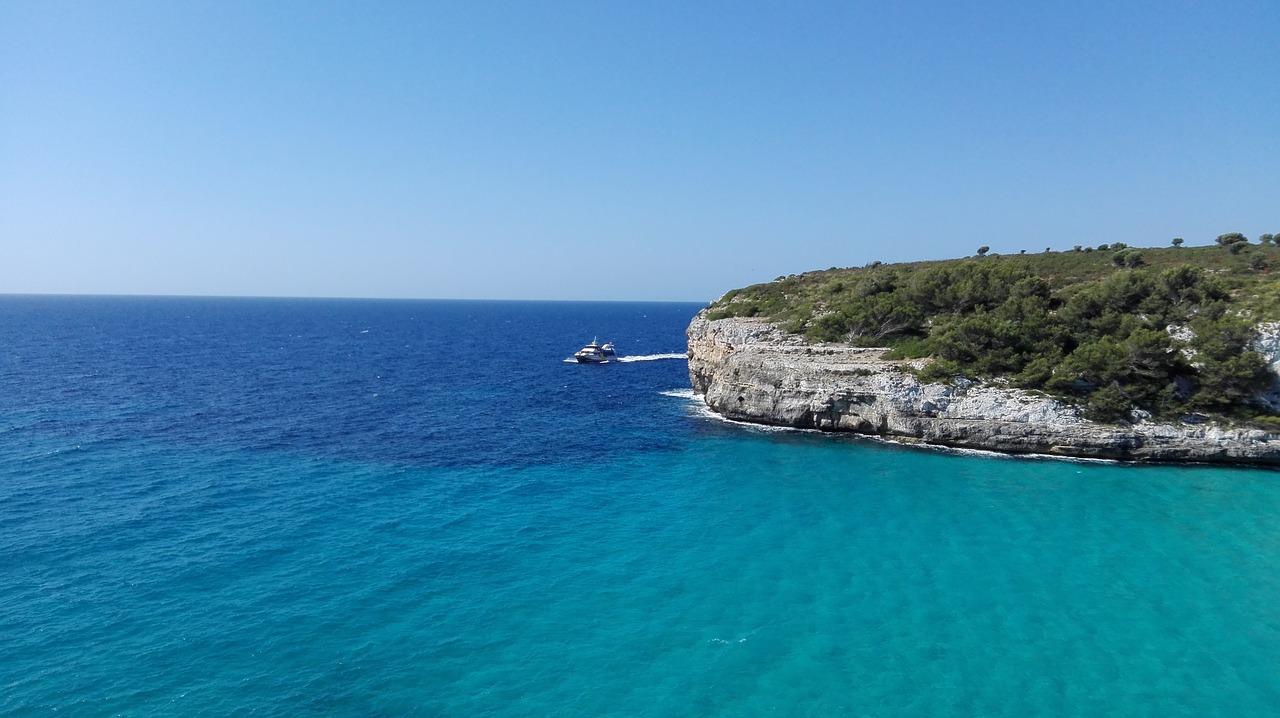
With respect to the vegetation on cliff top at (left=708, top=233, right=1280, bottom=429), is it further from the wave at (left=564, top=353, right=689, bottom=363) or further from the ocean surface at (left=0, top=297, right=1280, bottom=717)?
the wave at (left=564, top=353, right=689, bottom=363)

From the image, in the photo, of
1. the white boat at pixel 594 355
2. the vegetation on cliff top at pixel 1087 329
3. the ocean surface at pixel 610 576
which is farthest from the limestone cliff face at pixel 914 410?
the white boat at pixel 594 355

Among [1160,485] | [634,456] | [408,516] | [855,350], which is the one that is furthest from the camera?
[855,350]

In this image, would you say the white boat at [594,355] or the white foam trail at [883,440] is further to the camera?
the white boat at [594,355]

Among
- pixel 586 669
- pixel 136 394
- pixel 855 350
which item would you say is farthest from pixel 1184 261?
pixel 136 394

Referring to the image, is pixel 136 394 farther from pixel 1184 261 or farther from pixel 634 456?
pixel 1184 261

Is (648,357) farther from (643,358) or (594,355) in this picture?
(594,355)

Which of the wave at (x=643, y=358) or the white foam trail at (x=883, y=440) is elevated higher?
the wave at (x=643, y=358)

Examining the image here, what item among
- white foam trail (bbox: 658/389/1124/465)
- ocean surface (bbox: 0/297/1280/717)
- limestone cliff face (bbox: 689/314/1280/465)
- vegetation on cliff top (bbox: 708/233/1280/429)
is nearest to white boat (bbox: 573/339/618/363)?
white foam trail (bbox: 658/389/1124/465)

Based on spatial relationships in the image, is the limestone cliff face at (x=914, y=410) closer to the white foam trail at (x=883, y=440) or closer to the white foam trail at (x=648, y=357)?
the white foam trail at (x=883, y=440)
